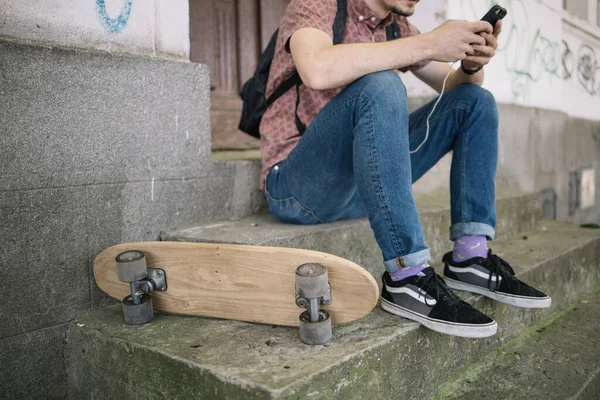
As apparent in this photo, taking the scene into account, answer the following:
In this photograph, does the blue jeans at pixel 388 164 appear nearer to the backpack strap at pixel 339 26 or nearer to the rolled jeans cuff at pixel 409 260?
the rolled jeans cuff at pixel 409 260

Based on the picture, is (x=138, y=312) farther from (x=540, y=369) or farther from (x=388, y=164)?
(x=540, y=369)

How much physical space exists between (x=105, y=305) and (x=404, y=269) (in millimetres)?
1055

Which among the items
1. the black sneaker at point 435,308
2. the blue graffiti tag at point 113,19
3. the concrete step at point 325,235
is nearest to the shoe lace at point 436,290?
the black sneaker at point 435,308

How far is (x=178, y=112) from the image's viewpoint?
2031 millimetres

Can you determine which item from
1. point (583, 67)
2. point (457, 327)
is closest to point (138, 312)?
point (457, 327)

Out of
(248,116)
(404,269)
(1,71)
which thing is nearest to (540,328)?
(404,269)

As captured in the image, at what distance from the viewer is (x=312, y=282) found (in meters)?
1.30

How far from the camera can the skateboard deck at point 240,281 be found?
1.38 meters

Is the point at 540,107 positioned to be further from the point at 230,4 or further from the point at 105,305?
the point at 105,305

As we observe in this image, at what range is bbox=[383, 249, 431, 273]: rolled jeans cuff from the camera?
151 centimetres

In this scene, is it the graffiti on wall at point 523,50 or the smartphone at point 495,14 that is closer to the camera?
the smartphone at point 495,14

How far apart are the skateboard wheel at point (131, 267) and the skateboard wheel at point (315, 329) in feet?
1.69

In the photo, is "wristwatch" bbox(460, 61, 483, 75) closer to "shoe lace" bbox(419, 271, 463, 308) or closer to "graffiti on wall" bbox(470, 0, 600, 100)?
"shoe lace" bbox(419, 271, 463, 308)

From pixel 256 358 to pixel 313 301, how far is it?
21cm
